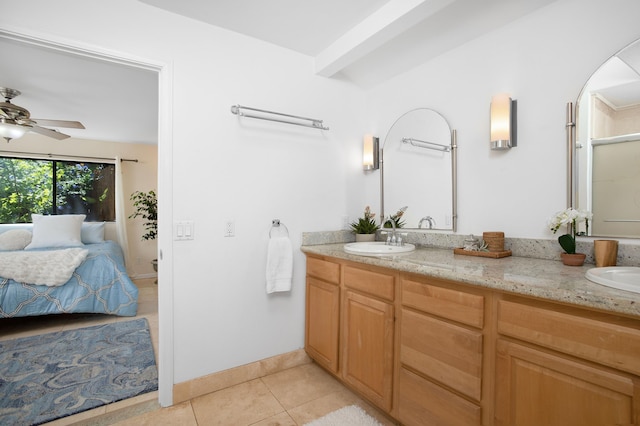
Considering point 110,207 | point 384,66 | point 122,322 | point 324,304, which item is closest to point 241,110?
point 384,66

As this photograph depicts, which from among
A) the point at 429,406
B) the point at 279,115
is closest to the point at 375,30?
the point at 279,115

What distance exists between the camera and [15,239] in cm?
389

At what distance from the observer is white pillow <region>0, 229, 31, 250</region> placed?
3805 mm

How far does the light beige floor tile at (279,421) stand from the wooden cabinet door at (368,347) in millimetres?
396

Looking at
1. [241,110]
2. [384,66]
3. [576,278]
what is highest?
[384,66]

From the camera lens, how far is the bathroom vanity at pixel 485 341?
892 millimetres

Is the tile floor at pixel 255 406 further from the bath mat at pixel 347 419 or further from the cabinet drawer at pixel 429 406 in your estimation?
the cabinet drawer at pixel 429 406

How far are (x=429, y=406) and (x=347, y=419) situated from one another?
1.73 ft

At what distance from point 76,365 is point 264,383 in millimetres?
1525

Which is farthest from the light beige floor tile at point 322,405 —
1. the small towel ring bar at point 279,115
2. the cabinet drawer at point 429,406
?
the small towel ring bar at point 279,115

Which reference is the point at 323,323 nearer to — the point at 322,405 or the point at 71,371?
the point at 322,405

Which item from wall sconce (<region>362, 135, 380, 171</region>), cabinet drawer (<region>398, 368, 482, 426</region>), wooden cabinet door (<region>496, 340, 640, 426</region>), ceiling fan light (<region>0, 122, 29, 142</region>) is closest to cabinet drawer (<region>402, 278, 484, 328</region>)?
wooden cabinet door (<region>496, 340, 640, 426</region>)

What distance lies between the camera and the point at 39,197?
4.64 meters

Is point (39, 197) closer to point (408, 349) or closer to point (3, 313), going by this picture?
point (3, 313)
